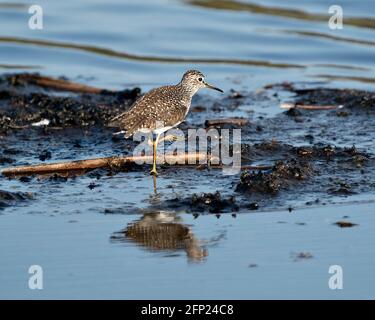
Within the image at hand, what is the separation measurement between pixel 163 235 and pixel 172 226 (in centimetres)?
24

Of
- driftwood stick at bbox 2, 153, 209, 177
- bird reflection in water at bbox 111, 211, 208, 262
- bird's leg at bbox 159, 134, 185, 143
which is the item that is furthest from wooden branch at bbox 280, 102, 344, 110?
bird reflection in water at bbox 111, 211, 208, 262

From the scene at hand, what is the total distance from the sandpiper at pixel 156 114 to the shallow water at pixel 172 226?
0.53 m

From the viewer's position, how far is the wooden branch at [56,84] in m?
12.9

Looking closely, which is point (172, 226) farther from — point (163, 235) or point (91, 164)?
point (91, 164)

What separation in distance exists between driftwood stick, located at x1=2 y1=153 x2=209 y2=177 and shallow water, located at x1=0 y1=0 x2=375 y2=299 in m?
0.19

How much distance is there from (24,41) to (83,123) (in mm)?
4751

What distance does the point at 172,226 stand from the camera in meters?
8.17

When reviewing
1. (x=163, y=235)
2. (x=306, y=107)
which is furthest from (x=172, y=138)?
→ (x=163, y=235)

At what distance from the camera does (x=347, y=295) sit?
262 inches

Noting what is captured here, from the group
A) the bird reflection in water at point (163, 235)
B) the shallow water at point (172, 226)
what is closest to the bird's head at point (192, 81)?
the shallow water at point (172, 226)

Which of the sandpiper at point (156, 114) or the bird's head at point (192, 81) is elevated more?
the bird's head at point (192, 81)

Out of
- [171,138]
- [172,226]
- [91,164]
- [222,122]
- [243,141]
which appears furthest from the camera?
[222,122]

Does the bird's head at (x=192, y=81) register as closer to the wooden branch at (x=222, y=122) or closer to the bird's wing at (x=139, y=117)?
the wooden branch at (x=222, y=122)
